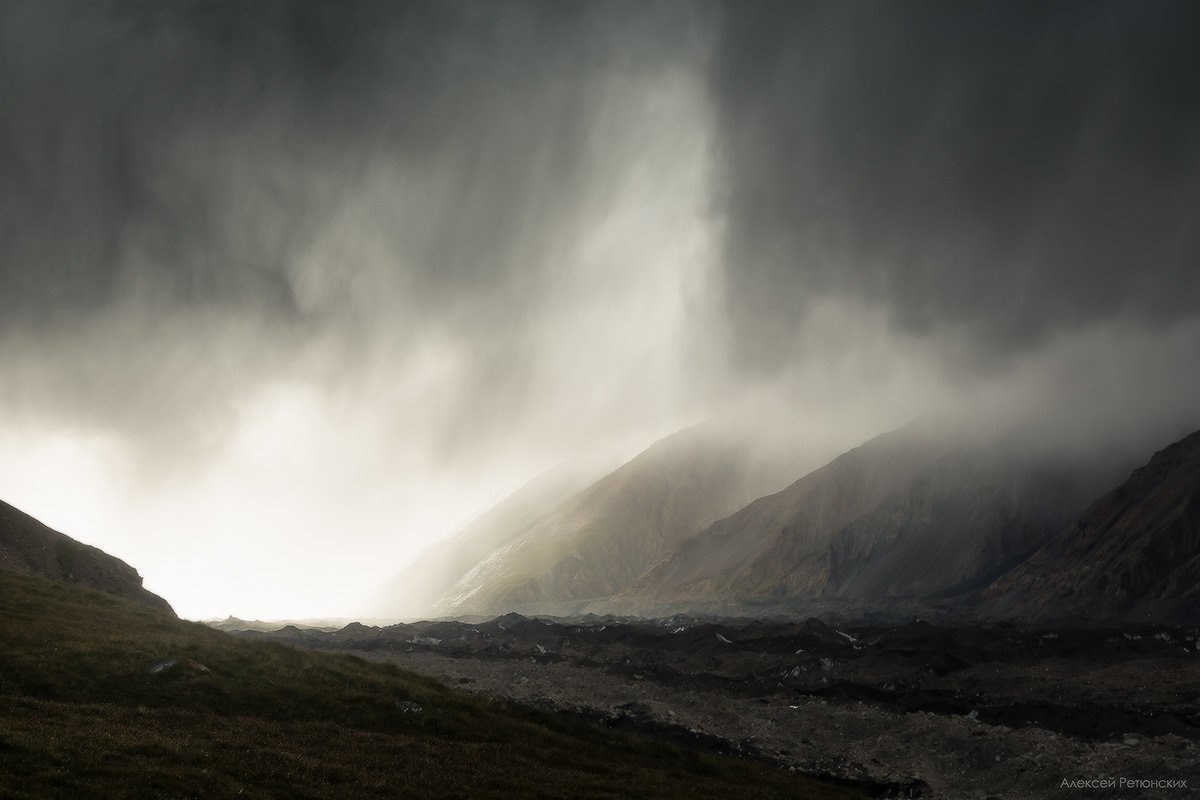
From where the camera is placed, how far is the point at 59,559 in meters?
74.2

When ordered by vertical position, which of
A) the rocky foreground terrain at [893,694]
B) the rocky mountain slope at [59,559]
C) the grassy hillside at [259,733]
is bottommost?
the rocky foreground terrain at [893,694]

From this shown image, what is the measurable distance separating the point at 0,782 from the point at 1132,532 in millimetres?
198201

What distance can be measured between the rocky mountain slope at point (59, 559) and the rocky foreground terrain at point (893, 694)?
33070mm

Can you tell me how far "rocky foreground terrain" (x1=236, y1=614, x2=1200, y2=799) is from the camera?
39531 mm

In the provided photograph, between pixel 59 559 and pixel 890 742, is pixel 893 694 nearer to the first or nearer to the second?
pixel 890 742

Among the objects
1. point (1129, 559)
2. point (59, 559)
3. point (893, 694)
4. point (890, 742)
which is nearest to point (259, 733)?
point (890, 742)

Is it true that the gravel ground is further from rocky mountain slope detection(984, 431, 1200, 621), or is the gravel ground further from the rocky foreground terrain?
rocky mountain slope detection(984, 431, 1200, 621)

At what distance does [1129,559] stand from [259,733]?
178972 mm

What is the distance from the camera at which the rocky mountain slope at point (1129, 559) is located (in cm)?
14162

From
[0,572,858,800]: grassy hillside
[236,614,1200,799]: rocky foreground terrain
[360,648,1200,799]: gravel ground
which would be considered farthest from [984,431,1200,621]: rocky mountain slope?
[0,572,858,800]: grassy hillside

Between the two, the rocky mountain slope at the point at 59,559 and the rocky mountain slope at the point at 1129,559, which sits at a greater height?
the rocky mountain slope at the point at 59,559

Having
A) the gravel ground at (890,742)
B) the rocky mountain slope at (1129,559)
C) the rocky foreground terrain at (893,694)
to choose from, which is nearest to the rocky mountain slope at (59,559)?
the rocky foreground terrain at (893,694)

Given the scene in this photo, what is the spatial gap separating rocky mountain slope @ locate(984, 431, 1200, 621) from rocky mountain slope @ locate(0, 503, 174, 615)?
163 metres

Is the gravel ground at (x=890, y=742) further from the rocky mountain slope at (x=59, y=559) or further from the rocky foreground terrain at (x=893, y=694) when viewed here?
the rocky mountain slope at (x=59, y=559)
